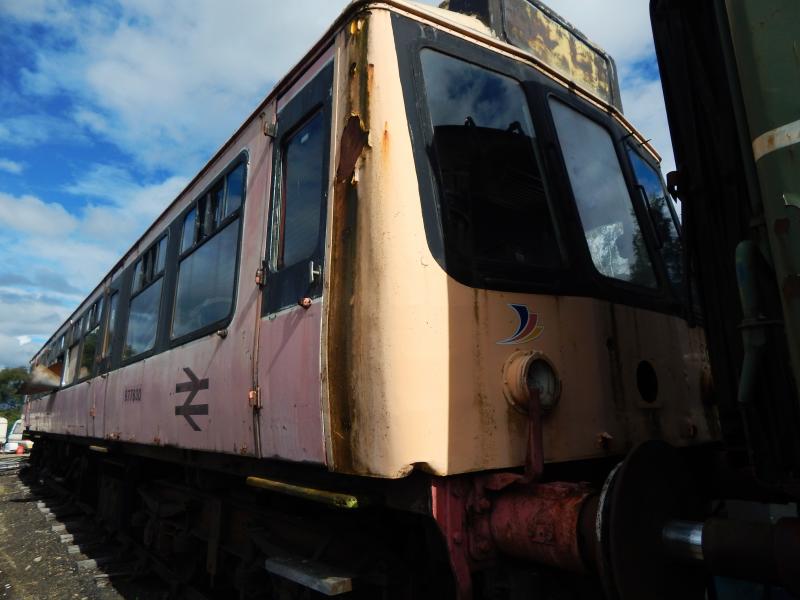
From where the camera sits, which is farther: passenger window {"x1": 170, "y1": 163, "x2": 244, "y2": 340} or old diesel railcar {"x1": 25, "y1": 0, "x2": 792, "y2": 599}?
passenger window {"x1": 170, "y1": 163, "x2": 244, "y2": 340}

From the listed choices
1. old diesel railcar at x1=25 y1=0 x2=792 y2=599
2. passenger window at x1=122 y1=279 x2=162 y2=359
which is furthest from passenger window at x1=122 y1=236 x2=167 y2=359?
old diesel railcar at x1=25 y1=0 x2=792 y2=599

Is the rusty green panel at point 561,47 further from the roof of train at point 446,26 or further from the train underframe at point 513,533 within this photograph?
the train underframe at point 513,533

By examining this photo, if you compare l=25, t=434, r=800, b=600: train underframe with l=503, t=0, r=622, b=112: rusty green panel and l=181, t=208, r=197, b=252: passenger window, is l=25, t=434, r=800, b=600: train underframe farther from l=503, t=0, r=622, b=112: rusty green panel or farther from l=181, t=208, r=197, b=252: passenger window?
l=503, t=0, r=622, b=112: rusty green panel

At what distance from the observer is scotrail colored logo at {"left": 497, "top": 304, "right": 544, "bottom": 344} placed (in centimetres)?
221

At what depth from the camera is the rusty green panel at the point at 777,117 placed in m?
1.23

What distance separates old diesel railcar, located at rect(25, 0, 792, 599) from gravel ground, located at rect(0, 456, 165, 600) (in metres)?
2.55

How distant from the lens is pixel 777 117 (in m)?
1.31

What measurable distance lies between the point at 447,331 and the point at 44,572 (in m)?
6.48

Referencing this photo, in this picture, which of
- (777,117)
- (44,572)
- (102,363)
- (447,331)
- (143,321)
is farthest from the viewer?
(102,363)

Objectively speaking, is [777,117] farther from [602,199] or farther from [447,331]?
[602,199]

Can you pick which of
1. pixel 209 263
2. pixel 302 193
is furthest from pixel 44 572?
pixel 302 193

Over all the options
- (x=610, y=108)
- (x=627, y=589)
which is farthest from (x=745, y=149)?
(x=610, y=108)

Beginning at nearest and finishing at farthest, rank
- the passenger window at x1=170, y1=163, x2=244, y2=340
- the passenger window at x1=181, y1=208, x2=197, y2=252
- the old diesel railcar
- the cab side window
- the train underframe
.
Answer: the train underframe → the old diesel railcar → the cab side window → the passenger window at x1=170, y1=163, x2=244, y2=340 → the passenger window at x1=181, y1=208, x2=197, y2=252

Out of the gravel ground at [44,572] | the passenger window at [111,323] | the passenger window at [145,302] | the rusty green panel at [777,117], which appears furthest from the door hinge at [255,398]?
the passenger window at [111,323]
